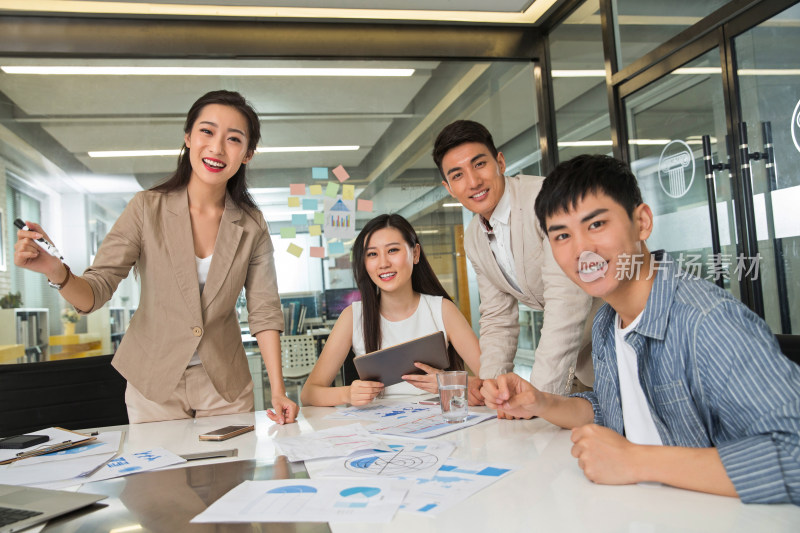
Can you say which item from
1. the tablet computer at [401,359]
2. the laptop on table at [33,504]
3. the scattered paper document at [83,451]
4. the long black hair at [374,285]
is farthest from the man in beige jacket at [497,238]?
the laptop on table at [33,504]

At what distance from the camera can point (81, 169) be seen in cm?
352

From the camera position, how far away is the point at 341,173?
3.85m

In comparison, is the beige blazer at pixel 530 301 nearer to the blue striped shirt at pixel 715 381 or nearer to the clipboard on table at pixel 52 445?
the blue striped shirt at pixel 715 381

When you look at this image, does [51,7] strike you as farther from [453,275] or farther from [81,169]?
[453,275]

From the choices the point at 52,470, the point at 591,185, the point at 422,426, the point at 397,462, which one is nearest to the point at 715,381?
the point at 591,185

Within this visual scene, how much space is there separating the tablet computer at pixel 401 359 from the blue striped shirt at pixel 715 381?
632 millimetres

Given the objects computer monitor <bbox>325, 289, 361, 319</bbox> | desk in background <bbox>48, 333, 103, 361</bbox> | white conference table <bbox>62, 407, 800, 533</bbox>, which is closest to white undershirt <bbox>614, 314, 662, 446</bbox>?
white conference table <bbox>62, 407, 800, 533</bbox>

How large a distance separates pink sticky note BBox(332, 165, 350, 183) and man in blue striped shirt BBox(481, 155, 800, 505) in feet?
8.95

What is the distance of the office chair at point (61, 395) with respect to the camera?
1.95 metres

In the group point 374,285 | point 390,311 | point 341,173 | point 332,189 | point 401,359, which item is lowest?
point 401,359

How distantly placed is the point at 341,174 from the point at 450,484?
3082mm

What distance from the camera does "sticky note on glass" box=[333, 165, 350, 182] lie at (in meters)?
3.84

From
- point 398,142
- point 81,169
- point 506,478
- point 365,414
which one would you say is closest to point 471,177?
point 365,414

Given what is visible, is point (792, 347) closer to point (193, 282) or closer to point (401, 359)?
point (401, 359)
